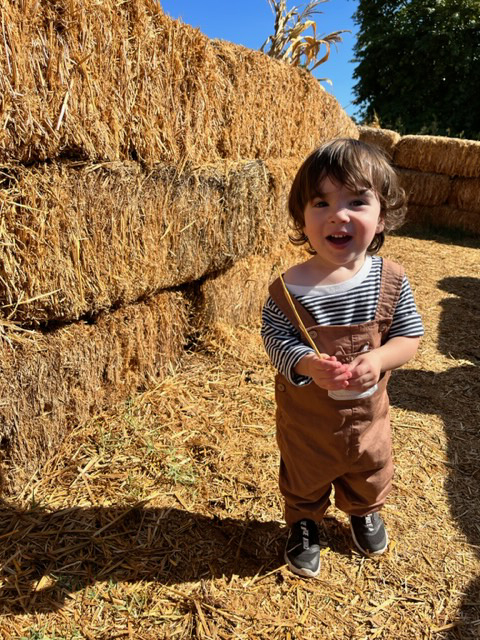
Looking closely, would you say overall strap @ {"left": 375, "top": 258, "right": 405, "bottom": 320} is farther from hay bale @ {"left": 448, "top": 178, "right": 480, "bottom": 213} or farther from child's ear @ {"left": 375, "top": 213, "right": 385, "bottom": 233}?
hay bale @ {"left": 448, "top": 178, "right": 480, "bottom": 213}

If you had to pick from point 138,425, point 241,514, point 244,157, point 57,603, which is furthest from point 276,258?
point 57,603

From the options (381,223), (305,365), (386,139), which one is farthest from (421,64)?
(305,365)

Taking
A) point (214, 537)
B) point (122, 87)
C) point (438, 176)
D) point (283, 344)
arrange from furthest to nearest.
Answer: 1. point (438, 176)
2. point (122, 87)
3. point (214, 537)
4. point (283, 344)

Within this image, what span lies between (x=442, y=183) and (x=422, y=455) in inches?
353

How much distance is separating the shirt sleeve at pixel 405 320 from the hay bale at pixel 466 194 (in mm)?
9809

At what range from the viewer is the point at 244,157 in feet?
13.7

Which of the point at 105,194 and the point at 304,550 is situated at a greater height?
the point at 105,194

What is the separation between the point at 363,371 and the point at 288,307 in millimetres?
361

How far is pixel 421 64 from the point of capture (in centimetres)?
2328

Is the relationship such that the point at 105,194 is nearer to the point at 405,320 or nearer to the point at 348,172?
the point at 348,172

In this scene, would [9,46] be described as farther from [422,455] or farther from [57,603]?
[422,455]

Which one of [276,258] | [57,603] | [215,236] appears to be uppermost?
[215,236]

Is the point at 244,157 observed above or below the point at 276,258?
above

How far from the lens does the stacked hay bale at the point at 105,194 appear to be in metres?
2.31
